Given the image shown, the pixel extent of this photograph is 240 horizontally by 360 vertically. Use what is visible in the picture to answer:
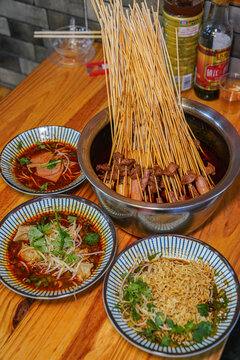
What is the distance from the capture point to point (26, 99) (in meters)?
1.93

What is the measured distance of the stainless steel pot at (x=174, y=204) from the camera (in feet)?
3.77

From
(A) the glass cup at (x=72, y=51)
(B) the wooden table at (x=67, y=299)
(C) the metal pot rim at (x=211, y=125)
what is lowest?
(B) the wooden table at (x=67, y=299)

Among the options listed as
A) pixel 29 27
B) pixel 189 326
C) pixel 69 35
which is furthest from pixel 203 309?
pixel 29 27

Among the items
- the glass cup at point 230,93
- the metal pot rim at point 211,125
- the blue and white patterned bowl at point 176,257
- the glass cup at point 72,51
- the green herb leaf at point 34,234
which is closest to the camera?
the blue and white patterned bowl at point 176,257

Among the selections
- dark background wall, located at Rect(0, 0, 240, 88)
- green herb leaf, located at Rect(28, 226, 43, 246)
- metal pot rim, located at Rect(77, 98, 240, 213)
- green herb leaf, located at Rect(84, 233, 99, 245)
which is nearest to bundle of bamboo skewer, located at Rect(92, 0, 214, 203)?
metal pot rim, located at Rect(77, 98, 240, 213)

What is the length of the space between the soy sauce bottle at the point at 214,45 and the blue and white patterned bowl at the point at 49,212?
84 cm

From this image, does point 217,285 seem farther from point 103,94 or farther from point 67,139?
point 103,94

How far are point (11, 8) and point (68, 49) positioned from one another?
63 centimetres

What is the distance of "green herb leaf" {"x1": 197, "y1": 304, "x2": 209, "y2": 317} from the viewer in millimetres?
1086

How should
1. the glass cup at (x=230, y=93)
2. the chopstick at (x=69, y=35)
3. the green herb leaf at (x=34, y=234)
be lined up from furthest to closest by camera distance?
the glass cup at (x=230, y=93)
the chopstick at (x=69, y=35)
the green herb leaf at (x=34, y=234)

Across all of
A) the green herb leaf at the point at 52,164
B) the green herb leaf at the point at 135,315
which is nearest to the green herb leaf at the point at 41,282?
the green herb leaf at the point at 135,315

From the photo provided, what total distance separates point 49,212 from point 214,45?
100 cm

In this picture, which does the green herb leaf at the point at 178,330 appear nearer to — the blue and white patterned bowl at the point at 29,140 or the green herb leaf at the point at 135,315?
the green herb leaf at the point at 135,315

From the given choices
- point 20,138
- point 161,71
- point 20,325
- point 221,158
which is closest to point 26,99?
point 20,138
